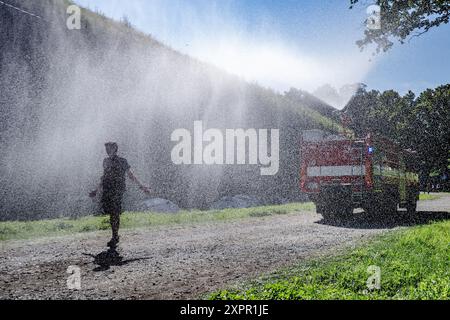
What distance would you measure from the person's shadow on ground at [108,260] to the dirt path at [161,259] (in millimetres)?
15

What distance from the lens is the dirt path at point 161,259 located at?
447 centimetres

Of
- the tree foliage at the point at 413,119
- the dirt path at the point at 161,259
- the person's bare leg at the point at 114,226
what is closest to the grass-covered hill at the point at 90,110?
the dirt path at the point at 161,259

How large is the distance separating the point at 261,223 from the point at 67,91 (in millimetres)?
7891

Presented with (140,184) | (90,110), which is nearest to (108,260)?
(140,184)

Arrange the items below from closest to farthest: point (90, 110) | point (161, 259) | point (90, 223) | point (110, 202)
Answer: point (161, 259)
point (110, 202)
point (90, 223)
point (90, 110)

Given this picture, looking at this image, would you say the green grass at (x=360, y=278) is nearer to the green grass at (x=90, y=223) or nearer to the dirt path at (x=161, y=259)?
the dirt path at (x=161, y=259)

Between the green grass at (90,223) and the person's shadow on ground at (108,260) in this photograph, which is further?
the green grass at (90,223)

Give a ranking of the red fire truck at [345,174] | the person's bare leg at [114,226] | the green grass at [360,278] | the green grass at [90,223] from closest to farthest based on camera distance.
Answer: the green grass at [360,278], the person's bare leg at [114,226], the green grass at [90,223], the red fire truck at [345,174]

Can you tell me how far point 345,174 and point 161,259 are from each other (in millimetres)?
7840

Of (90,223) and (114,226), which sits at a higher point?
(114,226)

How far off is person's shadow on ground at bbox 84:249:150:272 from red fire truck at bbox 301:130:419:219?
7697 mm

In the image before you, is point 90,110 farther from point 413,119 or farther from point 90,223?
point 413,119

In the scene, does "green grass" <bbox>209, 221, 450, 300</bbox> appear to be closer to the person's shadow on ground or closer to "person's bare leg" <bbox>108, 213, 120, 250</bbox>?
the person's shadow on ground

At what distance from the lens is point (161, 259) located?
623cm
